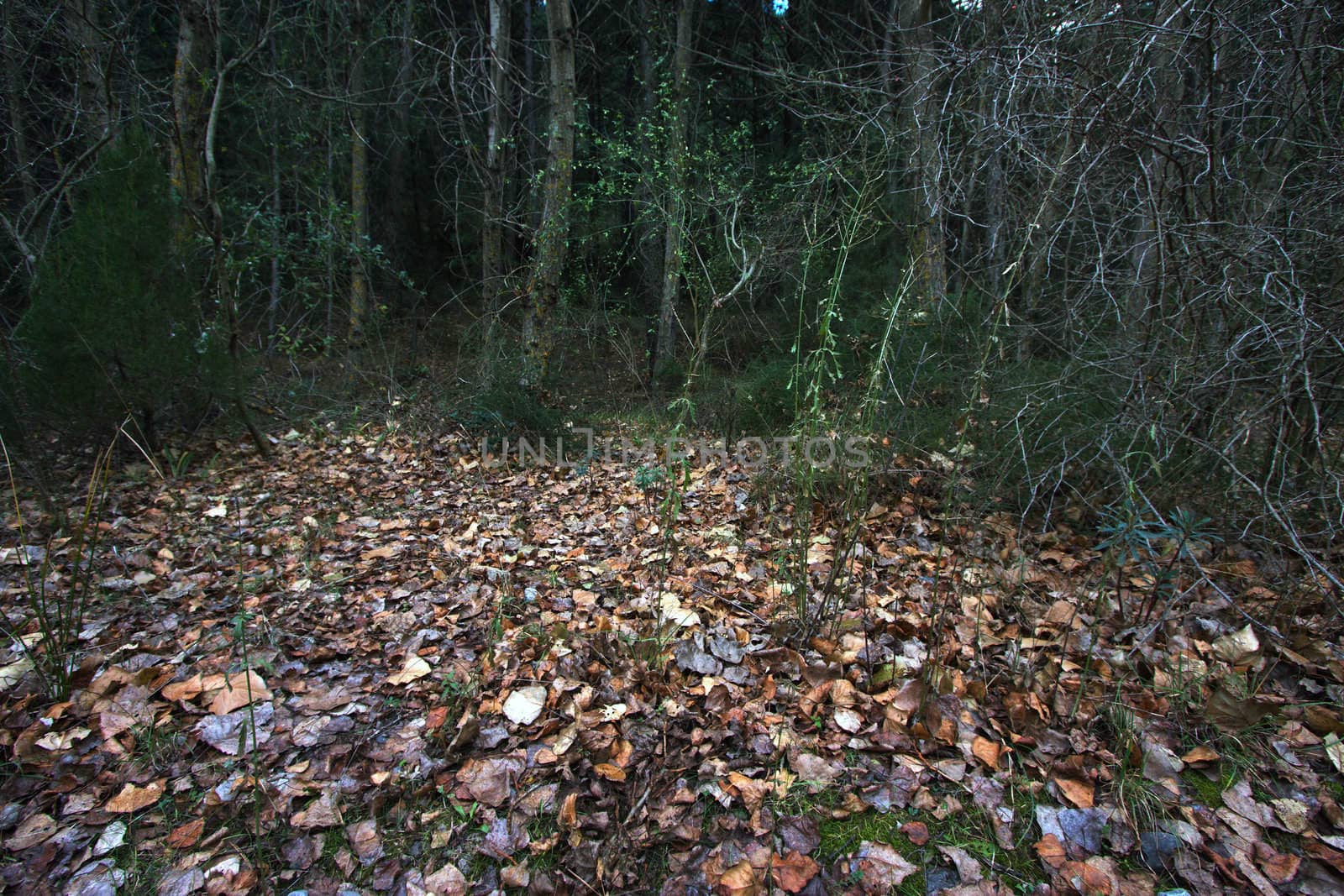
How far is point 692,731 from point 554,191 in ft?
19.0

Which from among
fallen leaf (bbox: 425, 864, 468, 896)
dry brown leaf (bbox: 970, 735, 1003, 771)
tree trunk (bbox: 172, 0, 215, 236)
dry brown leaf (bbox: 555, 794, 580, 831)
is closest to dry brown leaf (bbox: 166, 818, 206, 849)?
fallen leaf (bbox: 425, 864, 468, 896)

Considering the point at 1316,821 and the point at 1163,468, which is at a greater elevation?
the point at 1163,468

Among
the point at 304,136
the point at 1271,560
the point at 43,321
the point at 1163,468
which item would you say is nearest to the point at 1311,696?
the point at 1271,560

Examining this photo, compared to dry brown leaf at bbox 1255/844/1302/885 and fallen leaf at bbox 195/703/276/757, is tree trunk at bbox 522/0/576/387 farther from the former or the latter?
dry brown leaf at bbox 1255/844/1302/885

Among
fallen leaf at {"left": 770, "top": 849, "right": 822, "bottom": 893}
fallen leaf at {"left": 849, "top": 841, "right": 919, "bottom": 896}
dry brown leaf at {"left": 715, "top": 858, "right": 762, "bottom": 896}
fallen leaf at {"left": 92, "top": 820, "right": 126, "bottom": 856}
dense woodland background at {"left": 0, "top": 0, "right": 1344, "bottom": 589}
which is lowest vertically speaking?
fallen leaf at {"left": 92, "top": 820, "right": 126, "bottom": 856}

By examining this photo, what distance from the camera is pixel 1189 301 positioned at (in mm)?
2789

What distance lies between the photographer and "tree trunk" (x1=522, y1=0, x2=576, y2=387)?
654cm

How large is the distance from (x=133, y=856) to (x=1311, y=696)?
382cm

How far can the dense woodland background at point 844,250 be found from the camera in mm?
2793

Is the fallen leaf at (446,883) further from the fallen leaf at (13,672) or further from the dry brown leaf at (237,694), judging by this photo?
the fallen leaf at (13,672)

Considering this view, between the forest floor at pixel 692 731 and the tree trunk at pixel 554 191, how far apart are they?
141 inches

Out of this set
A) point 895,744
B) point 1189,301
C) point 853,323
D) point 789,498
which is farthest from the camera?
point 853,323

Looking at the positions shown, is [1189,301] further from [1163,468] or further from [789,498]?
[789,498]

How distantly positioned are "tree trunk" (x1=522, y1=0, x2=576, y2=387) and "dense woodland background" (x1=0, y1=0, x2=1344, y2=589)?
0.03m
